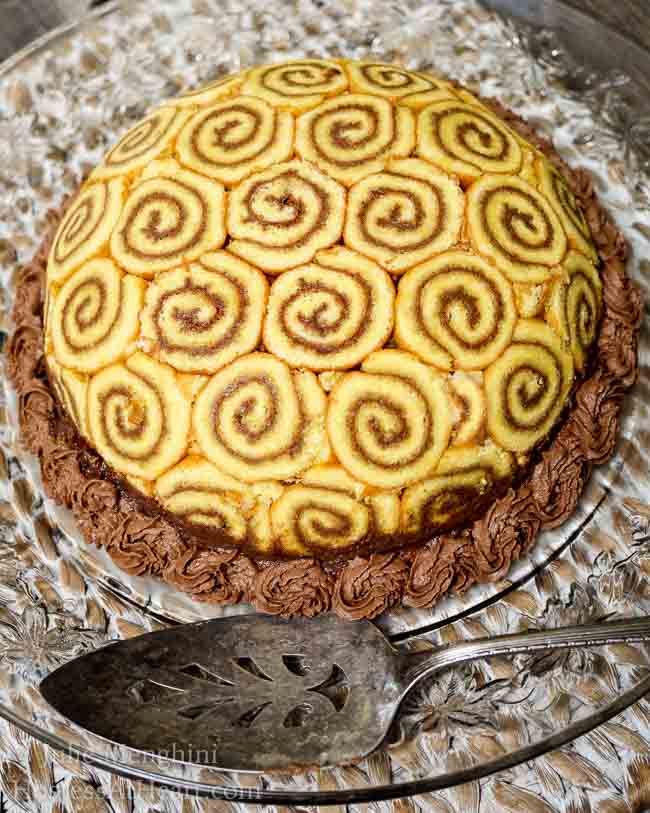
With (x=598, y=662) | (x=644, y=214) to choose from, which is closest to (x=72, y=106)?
(x=644, y=214)

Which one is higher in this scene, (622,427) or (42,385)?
(42,385)

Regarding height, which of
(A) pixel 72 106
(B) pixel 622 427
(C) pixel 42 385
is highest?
(A) pixel 72 106

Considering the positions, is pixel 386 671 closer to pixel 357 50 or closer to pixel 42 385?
pixel 42 385

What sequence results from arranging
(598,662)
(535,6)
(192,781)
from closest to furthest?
(192,781) → (598,662) → (535,6)

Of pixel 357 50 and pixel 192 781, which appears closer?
pixel 192 781

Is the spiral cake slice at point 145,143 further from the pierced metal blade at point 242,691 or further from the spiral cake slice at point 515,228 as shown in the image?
the pierced metal blade at point 242,691

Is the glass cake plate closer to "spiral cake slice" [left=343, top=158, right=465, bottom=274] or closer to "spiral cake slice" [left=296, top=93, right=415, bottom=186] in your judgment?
"spiral cake slice" [left=343, top=158, right=465, bottom=274]
